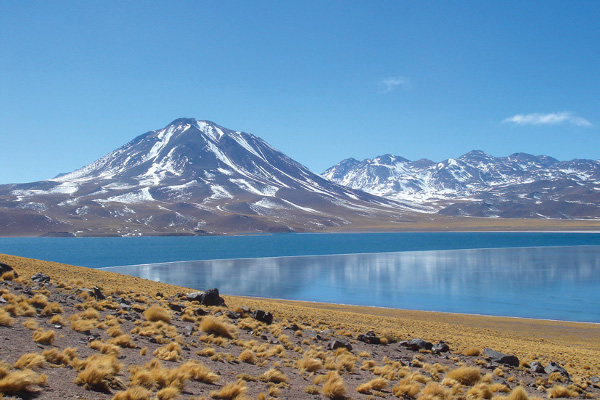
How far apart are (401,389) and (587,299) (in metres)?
54.1

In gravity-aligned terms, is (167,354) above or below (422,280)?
above

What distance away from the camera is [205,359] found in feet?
45.9

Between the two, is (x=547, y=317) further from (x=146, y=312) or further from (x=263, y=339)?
(x=146, y=312)

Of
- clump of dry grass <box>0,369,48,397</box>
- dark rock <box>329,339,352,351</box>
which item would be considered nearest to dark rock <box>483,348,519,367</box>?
dark rock <box>329,339,352,351</box>

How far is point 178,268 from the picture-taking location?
89500 millimetres

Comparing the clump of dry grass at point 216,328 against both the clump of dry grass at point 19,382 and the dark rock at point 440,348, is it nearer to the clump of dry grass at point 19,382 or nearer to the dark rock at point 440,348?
the clump of dry grass at point 19,382

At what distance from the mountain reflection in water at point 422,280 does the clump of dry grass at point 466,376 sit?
35.6 meters

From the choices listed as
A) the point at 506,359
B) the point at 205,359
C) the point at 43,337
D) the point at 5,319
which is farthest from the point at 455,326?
the point at 5,319

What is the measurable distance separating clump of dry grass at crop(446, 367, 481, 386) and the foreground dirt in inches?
1.3

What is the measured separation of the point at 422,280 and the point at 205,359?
64642mm

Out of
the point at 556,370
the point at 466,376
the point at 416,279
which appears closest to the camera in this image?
the point at 466,376

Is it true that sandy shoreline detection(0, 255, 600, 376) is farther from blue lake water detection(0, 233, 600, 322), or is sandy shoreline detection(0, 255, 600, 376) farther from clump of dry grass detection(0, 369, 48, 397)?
clump of dry grass detection(0, 369, 48, 397)

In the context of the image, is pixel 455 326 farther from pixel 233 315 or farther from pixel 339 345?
pixel 233 315

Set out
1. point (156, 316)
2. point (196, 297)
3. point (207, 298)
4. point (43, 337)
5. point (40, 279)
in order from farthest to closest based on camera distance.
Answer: point (196, 297), point (207, 298), point (40, 279), point (156, 316), point (43, 337)
